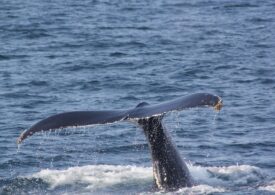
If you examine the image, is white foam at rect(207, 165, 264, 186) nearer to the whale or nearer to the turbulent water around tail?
the turbulent water around tail

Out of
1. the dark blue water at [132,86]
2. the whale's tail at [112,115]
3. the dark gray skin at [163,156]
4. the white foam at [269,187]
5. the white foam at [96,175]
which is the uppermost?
the whale's tail at [112,115]

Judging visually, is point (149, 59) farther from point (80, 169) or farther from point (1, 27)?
point (80, 169)

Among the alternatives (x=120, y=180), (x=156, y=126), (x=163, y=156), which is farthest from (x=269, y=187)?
(x=120, y=180)

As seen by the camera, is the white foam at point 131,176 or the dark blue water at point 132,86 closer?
A: the white foam at point 131,176

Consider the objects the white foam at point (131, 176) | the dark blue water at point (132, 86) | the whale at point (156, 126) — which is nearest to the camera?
the whale at point (156, 126)

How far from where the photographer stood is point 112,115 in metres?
11.6

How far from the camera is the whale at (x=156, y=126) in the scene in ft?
37.2

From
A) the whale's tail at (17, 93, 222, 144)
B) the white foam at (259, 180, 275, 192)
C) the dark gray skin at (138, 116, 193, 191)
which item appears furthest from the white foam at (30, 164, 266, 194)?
the whale's tail at (17, 93, 222, 144)

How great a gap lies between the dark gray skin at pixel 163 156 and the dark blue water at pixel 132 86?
0.24 m

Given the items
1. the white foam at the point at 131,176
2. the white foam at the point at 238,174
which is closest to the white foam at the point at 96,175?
the white foam at the point at 131,176

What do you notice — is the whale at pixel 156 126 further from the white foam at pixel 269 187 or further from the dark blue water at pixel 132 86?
the white foam at pixel 269 187

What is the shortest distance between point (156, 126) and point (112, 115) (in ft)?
2.76

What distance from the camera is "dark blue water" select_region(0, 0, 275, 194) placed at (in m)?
14.4

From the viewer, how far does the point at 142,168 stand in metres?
14.6
